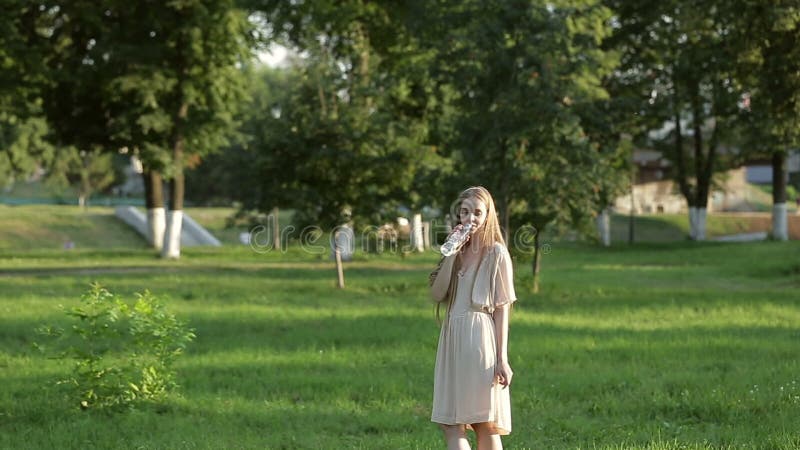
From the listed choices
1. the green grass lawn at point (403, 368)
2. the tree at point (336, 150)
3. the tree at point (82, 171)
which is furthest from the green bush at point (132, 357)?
the tree at point (82, 171)

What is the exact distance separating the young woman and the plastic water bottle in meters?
0.04

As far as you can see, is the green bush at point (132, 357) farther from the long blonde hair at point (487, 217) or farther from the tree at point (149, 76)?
the tree at point (149, 76)

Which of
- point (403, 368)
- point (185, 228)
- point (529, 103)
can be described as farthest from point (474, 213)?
point (185, 228)

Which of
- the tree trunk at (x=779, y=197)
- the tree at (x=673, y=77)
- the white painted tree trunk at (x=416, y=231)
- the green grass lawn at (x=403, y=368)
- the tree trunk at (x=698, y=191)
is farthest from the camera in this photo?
the tree trunk at (x=698, y=191)

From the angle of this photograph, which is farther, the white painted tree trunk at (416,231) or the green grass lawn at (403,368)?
the white painted tree trunk at (416,231)

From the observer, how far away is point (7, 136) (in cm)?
5794

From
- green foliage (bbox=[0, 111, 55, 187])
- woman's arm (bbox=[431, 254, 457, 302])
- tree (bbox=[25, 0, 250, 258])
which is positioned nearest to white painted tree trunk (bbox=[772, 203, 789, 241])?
tree (bbox=[25, 0, 250, 258])

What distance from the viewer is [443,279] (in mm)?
6102

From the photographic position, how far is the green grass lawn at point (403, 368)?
8305 mm

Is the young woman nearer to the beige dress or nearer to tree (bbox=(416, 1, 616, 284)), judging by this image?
the beige dress

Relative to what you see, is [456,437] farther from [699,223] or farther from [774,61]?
[699,223]

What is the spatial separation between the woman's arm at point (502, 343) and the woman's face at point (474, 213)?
0.53m

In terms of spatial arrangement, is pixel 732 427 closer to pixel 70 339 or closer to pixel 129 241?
pixel 70 339

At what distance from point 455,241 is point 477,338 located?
61 centimetres
